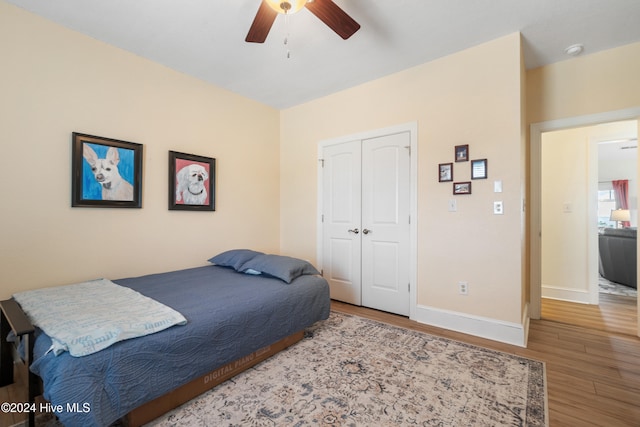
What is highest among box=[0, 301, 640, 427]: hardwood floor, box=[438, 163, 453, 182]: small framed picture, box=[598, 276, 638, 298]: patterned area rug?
box=[438, 163, 453, 182]: small framed picture

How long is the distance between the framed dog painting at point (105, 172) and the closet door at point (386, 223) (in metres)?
2.46

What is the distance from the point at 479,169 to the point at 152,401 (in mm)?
3007

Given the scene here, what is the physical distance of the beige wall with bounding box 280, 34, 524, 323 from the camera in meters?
2.42

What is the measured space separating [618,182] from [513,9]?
30.2 feet

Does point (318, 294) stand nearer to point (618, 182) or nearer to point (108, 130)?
point (108, 130)

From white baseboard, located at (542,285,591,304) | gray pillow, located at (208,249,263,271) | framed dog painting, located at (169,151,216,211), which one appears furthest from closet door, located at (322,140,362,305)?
white baseboard, located at (542,285,591,304)

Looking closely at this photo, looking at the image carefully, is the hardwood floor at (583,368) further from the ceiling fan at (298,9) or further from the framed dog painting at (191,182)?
the ceiling fan at (298,9)

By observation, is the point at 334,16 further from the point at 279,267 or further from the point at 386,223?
the point at 386,223

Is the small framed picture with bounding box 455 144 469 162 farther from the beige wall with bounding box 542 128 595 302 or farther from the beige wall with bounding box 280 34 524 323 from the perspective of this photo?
the beige wall with bounding box 542 128 595 302

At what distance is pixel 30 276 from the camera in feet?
6.98

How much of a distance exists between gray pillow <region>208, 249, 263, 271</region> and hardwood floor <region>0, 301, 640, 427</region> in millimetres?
1468

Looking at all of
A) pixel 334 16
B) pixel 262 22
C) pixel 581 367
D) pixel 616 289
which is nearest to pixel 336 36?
pixel 334 16

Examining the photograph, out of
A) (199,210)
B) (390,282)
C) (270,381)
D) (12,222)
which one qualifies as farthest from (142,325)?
(390,282)

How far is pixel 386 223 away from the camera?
126 inches
